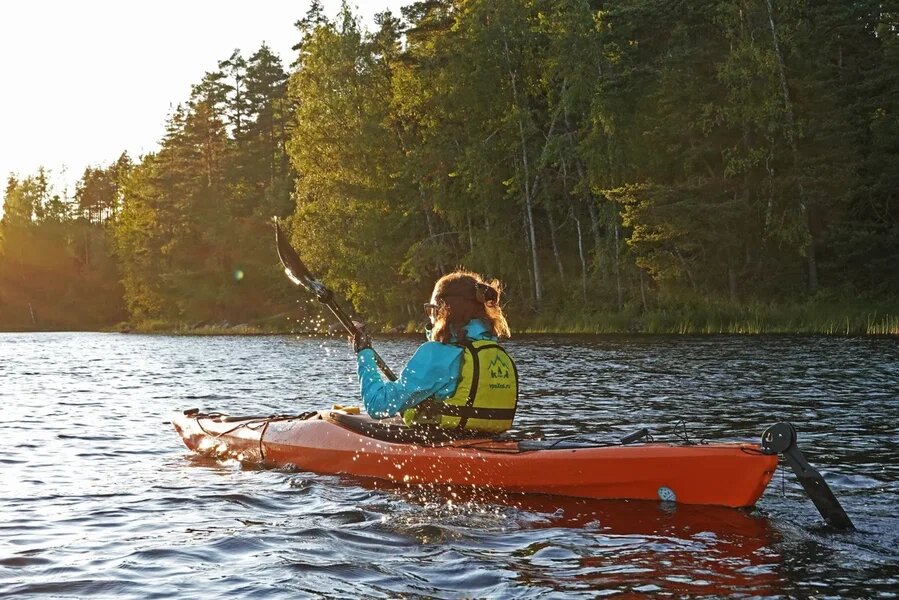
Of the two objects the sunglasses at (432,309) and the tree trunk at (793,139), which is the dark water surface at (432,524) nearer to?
Answer: the sunglasses at (432,309)

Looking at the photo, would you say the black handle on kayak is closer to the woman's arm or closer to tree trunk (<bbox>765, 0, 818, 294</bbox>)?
the woman's arm

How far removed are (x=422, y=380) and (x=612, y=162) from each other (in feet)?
69.1

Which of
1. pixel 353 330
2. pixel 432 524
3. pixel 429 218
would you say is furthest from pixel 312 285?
pixel 429 218

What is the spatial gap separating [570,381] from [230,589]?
9760 millimetres

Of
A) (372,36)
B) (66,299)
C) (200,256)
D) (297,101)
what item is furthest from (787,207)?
(66,299)

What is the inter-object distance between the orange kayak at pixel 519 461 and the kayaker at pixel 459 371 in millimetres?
222

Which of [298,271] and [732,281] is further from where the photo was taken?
[732,281]

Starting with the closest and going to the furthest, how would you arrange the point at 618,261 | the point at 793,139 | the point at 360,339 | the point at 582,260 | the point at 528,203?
the point at 360,339
the point at 793,139
the point at 618,261
the point at 582,260
the point at 528,203

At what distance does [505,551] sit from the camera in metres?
5.07

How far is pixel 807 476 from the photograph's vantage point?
17.0 feet

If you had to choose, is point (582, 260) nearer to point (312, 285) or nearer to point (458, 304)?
point (312, 285)

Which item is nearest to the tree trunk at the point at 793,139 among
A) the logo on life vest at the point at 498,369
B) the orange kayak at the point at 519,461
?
the orange kayak at the point at 519,461

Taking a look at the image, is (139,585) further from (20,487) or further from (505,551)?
(20,487)

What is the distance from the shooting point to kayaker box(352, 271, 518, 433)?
20.0 feet
